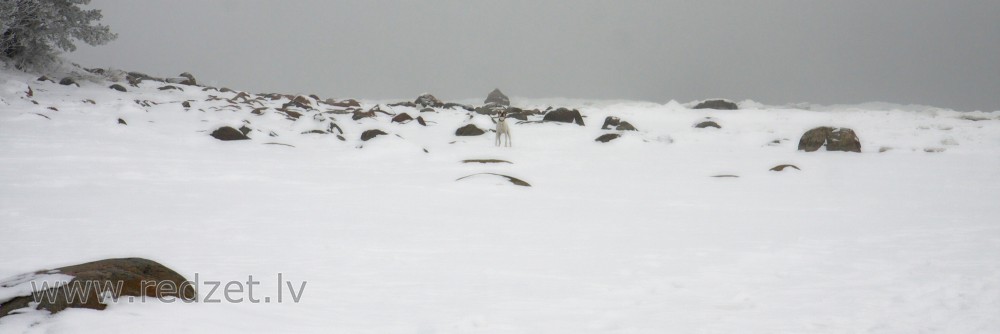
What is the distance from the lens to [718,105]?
101ft

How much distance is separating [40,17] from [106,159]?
50.1ft

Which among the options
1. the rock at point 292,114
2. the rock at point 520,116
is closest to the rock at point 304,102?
the rock at point 292,114

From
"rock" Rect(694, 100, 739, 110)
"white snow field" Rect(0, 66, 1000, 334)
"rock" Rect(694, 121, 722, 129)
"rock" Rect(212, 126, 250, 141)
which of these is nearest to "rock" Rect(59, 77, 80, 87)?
"white snow field" Rect(0, 66, 1000, 334)

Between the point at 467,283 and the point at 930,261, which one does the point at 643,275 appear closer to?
the point at 467,283

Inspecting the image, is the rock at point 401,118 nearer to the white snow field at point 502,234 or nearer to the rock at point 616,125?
the rock at point 616,125

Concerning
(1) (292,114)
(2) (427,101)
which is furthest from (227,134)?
(2) (427,101)

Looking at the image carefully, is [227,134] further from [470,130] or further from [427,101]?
[427,101]

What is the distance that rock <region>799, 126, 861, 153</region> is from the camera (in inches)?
594

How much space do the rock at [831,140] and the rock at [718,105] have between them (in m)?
14.9

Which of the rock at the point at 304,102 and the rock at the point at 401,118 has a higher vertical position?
the rock at the point at 304,102

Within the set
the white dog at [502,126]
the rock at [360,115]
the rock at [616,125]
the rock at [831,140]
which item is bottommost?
the rock at [831,140]

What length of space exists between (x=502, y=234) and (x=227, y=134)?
1009 cm

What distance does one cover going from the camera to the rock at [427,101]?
104 ft

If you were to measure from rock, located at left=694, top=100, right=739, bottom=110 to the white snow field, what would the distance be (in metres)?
16.0
